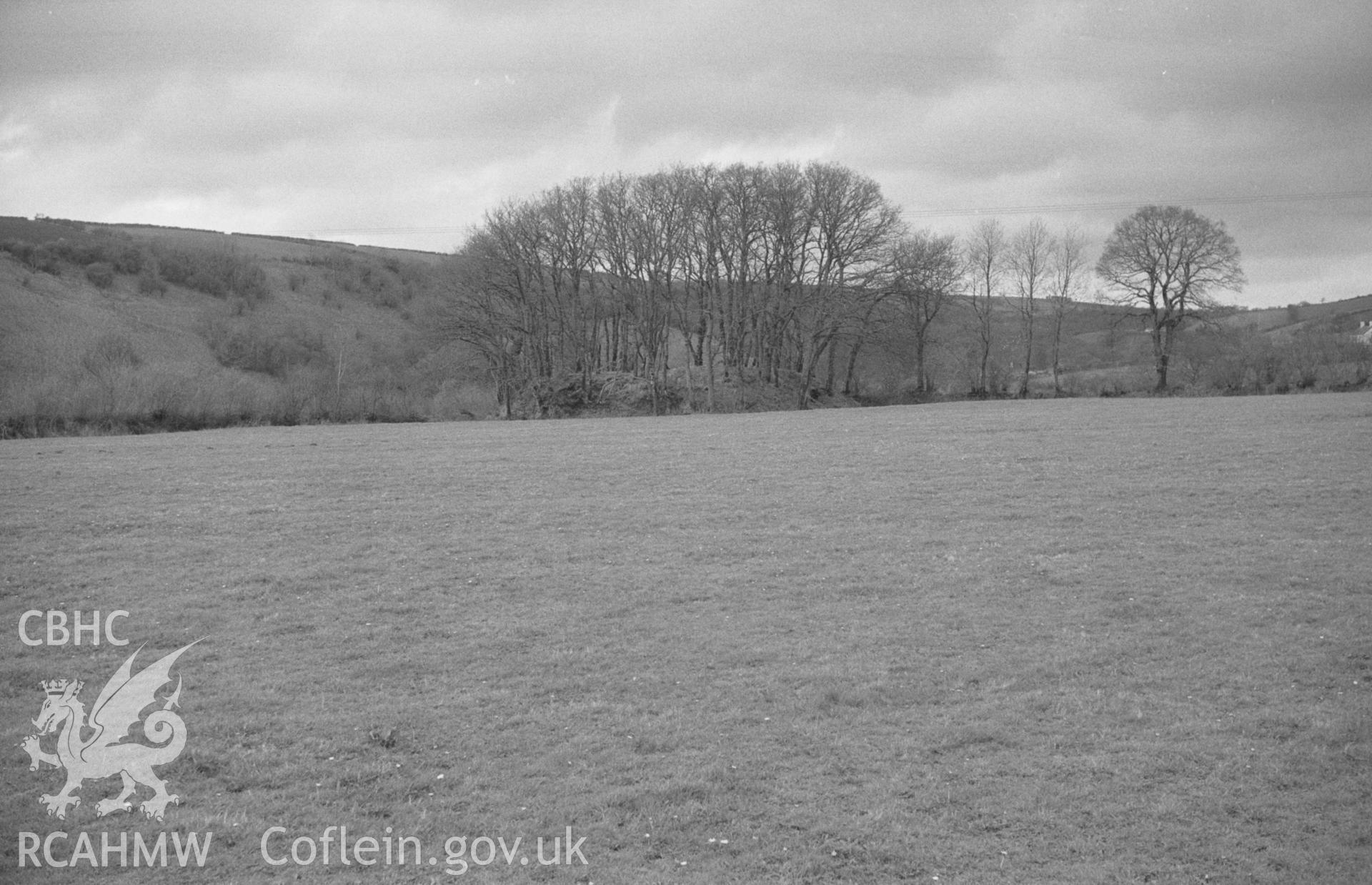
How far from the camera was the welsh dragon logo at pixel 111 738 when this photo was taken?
8.27 metres

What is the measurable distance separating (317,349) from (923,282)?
69985 millimetres

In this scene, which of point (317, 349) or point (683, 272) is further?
point (317, 349)

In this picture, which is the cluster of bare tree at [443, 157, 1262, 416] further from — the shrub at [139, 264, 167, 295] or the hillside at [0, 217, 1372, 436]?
the shrub at [139, 264, 167, 295]

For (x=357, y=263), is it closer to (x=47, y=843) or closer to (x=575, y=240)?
(x=575, y=240)

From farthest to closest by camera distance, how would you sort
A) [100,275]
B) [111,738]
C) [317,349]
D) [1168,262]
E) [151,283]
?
1. [151,283]
2. [317,349]
3. [100,275]
4. [1168,262]
5. [111,738]

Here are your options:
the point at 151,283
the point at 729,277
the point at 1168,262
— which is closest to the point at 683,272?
the point at 729,277

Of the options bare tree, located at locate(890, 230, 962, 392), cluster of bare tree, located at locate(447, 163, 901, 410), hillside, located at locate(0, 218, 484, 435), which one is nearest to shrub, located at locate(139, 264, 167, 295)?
hillside, located at locate(0, 218, 484, 435)

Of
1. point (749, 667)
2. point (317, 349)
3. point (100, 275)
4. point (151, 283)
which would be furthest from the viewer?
point (151, 283)

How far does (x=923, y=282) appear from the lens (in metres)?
76.2

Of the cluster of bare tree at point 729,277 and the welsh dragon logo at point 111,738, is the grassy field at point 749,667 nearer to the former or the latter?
the welsh dragon logo at point 111,738

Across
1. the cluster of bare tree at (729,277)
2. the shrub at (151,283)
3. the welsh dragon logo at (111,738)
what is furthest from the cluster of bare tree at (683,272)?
the welsh dragon logo at (111,738)

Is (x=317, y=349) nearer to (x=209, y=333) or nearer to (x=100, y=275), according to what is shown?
(x=209, y=333)

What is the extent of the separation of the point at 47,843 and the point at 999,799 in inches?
324

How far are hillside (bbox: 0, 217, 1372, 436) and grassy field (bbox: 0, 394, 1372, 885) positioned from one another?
2825 cm
